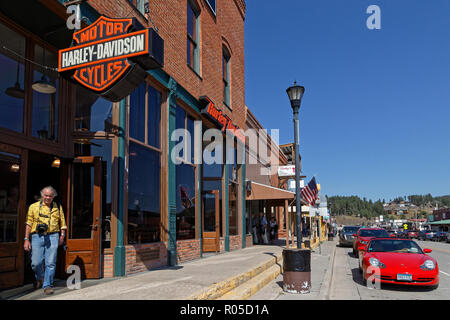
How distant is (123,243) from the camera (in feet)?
29.0

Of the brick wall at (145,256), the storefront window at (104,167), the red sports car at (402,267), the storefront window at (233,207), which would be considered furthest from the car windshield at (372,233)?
the storefront window at (104,167)

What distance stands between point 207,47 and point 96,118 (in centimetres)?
764

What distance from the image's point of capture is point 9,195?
7.05 metres

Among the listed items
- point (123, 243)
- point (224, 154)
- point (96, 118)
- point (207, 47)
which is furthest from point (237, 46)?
point (123, 243)

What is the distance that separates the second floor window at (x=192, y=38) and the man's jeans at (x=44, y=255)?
27.5ft

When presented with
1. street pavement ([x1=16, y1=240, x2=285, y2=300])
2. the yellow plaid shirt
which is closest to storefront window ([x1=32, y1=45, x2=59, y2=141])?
the yellow plaid shirt

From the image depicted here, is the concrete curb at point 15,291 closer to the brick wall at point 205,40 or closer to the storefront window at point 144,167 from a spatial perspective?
the storefront window at point 144,167

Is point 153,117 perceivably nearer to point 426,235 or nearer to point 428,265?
point 428,265

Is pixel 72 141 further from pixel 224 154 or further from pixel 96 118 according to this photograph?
pixel 224 154

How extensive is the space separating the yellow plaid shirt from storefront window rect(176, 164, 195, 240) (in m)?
5.29

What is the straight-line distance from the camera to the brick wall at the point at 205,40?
36.0 ft

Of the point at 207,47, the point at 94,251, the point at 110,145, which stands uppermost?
the point at 207,47

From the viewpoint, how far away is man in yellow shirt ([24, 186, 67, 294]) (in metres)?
6.66

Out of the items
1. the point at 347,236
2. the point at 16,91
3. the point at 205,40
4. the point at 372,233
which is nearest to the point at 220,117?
the point at 205,40
